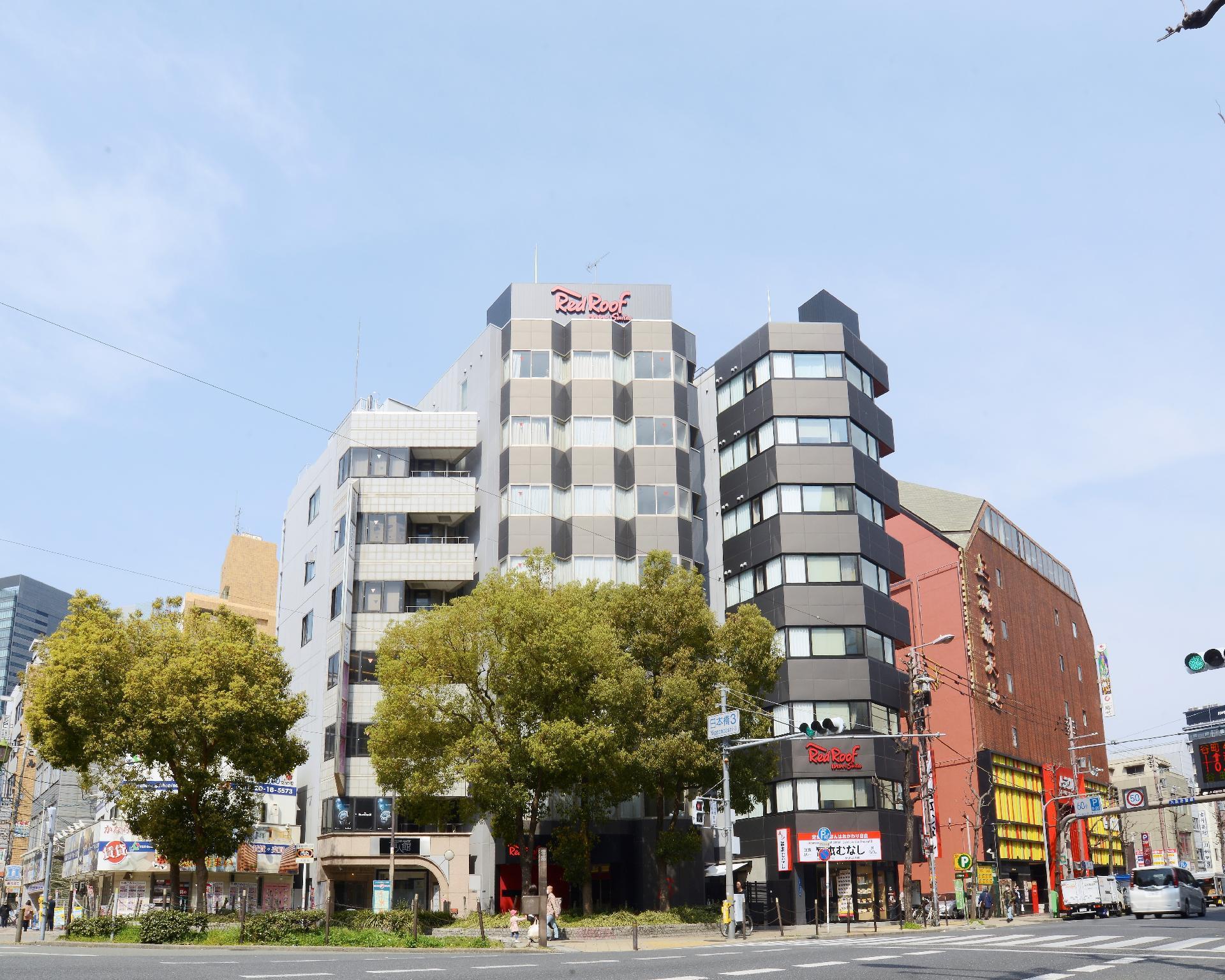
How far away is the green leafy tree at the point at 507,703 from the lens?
45500 mm

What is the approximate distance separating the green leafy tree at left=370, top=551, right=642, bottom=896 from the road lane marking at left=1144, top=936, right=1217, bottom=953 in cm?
2240

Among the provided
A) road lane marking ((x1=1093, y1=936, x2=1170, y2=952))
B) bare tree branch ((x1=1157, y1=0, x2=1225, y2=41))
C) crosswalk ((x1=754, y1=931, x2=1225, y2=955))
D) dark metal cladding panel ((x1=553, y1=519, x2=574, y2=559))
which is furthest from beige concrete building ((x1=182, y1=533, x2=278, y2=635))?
bare tree branch ((x1=1157, y1=0, x2=1225, y2=41))

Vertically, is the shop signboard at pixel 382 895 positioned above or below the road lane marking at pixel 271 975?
below

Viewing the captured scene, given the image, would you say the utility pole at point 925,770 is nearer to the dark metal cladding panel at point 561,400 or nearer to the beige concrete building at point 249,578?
the dark metal cladding panel at point 561,400

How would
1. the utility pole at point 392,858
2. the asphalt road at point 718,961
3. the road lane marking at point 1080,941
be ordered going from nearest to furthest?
the asphalt road at point 718,961 < the road lane marking at point 1080,941 < the utility pole at point 392,858

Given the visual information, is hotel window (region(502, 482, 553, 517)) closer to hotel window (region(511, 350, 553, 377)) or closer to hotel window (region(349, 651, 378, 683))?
hotel window (region(511, 350, 553, 377))

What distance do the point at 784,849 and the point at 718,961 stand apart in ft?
126

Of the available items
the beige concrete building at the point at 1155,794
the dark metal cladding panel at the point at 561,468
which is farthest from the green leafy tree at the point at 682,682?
the beige concrete building at the point at 1155,794

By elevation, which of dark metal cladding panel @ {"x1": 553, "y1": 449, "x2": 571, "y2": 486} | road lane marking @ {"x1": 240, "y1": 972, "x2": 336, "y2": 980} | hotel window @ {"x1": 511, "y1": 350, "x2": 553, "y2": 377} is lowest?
road lane marking @ {"x1": 240, "y1": 972, "x2": 336, "y2": 980}

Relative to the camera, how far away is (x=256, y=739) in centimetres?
4591

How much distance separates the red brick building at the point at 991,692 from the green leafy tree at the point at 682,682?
24.8 meters

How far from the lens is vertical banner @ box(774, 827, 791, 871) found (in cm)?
6050

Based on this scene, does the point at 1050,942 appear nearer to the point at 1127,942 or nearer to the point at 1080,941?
the point at 1080,941

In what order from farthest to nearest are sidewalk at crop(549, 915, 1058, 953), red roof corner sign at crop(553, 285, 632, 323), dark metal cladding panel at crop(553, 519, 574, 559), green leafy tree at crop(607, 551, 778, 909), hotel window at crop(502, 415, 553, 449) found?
red roof corner sign at crop(553, 285, 632, 323)
hotel window at crop(502, 415, 553, 449)
dark metal cladding panel at crop(553, 519, 574, 559)
green leafy tree at crop(607, 551, 778, 909)
sidewalk at crop(549, 915, 1058, 953)
